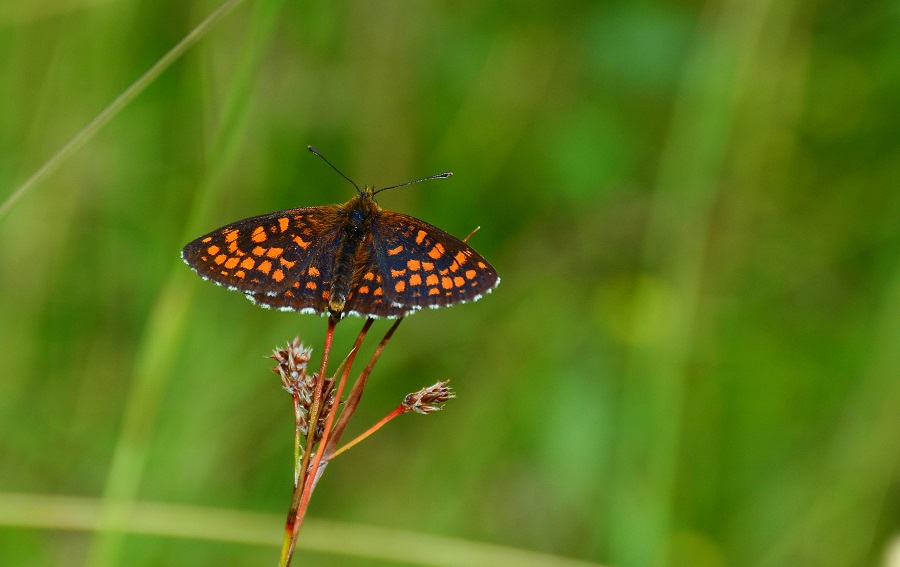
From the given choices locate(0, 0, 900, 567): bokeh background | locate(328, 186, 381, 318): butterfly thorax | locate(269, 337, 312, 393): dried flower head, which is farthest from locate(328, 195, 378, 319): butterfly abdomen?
locate(0, 0, 900, 567): bokeh background

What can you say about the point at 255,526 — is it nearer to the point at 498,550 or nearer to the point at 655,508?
the point at 498,550

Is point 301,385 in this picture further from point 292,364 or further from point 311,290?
point 311,290

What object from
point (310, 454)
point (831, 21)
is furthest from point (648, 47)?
point (310, 454)

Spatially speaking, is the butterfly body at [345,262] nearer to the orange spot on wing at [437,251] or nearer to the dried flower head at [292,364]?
the orange spot on wing at [437,251]

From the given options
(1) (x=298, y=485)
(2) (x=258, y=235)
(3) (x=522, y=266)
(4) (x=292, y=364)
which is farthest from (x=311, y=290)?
(3) (x=522, y=266)

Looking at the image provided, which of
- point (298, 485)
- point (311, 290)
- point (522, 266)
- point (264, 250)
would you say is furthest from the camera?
point (522, 266)

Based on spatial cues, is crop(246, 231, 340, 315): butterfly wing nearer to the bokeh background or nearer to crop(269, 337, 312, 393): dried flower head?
crop(269, 337, 312, 393): dried flower head

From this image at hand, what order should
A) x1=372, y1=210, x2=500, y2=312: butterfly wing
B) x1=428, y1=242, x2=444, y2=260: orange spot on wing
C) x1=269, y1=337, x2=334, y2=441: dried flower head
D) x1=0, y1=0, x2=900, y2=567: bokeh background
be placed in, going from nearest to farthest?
x1=269, y1=337, x2=334, y2=441: dried flower head
x1=372, y1=210, x2=500, y2=312: butterfly wing
x1=428, y1=242, x2=444, y2=260: orange spot on wing
x1=0, y1=0, x2=900, y2=567: bokeh background

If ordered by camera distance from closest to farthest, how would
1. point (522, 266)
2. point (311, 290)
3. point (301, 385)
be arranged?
point (301, 385) → point (311, 290) → point (522, 266)
